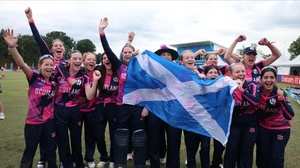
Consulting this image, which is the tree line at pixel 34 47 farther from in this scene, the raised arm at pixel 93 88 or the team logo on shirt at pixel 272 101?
the team logo on shirt at pixel 272 101

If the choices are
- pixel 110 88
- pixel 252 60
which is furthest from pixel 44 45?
pixel 252 60

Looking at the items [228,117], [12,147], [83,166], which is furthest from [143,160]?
[12,147]

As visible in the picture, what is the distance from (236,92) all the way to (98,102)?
247 centimetres

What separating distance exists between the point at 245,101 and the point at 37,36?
12.9 ft

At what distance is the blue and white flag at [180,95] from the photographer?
12.0 feet

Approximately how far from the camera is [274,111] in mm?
3697

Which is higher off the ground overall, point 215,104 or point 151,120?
point 215,104

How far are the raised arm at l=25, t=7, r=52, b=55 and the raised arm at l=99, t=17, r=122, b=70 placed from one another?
1.21 meters

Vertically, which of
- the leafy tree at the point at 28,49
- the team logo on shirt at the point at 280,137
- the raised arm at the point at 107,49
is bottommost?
the team logo on shirt at the point at 280,137

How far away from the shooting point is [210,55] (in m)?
4.96

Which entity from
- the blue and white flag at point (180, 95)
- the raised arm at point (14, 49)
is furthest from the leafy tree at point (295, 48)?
the raised arm at point (14, 49)

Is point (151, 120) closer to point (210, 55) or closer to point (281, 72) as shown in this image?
point (210, 55)

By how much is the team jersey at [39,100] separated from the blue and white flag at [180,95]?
3.97ft

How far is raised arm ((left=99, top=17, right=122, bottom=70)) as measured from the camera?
13.6ft
